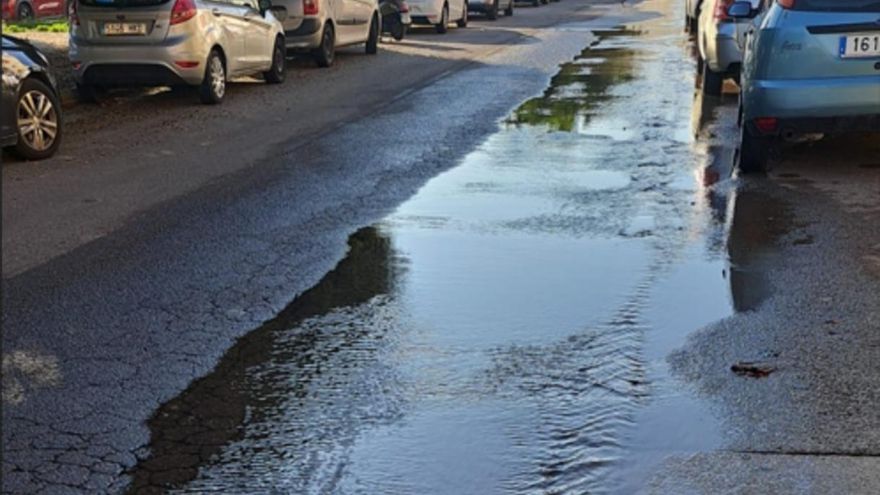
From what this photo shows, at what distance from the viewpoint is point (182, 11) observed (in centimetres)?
1292

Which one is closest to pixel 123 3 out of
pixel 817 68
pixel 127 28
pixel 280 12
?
pixel 127 28

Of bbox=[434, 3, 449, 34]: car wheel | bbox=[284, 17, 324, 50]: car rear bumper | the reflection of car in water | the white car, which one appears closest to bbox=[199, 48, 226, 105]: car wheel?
bbox=[284, 17, 324, 50]: car rear bumper

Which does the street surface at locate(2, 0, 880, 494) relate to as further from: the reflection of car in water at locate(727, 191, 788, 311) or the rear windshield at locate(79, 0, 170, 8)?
the rear windshield at locate(79, 0, 170, 8)

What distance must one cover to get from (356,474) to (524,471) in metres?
0.59

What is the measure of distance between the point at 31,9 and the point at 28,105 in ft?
87.7

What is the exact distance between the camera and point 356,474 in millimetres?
3834

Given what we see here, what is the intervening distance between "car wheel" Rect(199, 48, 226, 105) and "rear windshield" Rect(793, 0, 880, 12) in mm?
7612

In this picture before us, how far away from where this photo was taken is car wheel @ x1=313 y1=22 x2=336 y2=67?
715 inches

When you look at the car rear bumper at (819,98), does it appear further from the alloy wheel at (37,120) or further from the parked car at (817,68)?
the alloy wheel at (37,120)

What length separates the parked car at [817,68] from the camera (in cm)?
793

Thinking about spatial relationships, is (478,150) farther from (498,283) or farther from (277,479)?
(277,479)

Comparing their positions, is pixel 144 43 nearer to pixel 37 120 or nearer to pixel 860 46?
pixel 37 120

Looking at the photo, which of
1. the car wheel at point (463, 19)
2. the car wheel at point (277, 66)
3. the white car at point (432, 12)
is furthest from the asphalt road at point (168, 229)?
the car wheel at point (463, 19)

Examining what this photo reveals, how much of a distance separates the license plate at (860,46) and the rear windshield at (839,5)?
197 mm
